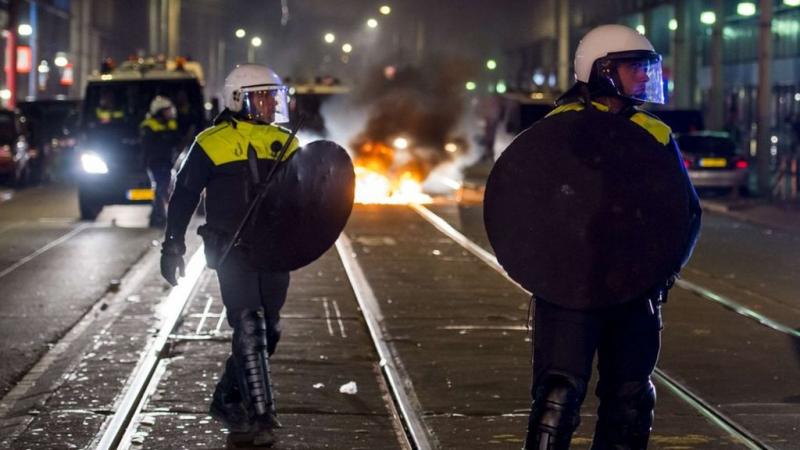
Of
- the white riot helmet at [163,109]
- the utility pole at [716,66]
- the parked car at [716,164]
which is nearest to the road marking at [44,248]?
the white riot helmet at [163,109]

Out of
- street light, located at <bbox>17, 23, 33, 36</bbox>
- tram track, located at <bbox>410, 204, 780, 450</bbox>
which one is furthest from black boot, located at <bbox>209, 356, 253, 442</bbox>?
street light, located at <bbox>17, 23, 33, 36</bbox>

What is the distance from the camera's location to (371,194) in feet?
105

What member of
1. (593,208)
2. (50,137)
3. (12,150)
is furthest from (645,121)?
(50,137)

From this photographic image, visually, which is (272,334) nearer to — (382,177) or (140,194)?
(140,194)

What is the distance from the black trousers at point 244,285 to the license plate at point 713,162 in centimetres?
2397

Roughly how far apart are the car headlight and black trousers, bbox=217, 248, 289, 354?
16.9 metres

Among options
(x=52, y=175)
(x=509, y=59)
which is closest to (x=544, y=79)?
(x=509, y=59)

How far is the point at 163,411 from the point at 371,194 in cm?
2354

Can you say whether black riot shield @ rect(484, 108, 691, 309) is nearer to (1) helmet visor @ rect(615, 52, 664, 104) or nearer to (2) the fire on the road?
(1) helmet visor @ rect(615, 52, 664, 104)

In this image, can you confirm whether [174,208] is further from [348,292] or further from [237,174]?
[348,292]

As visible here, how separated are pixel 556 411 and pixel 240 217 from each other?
253 cm

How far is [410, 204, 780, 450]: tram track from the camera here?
25.6ft

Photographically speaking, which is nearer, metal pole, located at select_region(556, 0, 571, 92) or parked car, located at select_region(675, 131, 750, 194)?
parked car, located at select_region(675, 131, 750, 194)

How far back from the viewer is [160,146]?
2250cm
